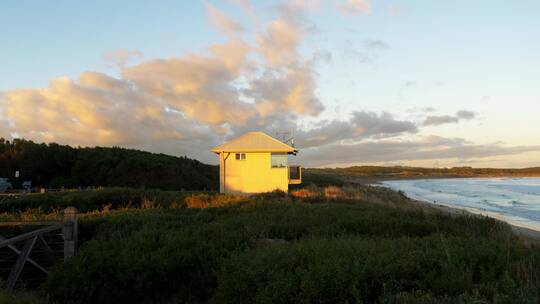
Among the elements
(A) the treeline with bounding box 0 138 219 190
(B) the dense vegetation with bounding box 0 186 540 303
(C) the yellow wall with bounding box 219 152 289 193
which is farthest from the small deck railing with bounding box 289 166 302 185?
(B) the dense vegetation with bounding box 0 186 540 303

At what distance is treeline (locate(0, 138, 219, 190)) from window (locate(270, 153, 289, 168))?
12.6 meters

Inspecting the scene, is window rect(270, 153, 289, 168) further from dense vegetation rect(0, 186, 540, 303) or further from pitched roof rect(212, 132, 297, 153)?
dense vegetation rect(0, 186, 540, 303)

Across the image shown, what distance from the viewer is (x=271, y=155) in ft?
94.7

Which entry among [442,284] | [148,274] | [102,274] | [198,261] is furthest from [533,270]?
[102,274]

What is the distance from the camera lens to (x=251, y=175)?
1131 inches

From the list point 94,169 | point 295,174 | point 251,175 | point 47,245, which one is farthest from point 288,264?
point 94,169

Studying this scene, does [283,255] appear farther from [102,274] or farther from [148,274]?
[102,274]

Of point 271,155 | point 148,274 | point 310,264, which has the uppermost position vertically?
point 271,155

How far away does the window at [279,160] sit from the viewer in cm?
2892

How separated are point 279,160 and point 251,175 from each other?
89.0 inches

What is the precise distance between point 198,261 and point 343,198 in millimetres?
16023

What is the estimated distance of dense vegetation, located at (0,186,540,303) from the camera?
5.39m

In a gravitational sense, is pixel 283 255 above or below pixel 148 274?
above

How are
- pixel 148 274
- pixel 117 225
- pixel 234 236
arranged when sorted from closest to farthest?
pixel 148 274, pixel 234 236, pixel 117 225
